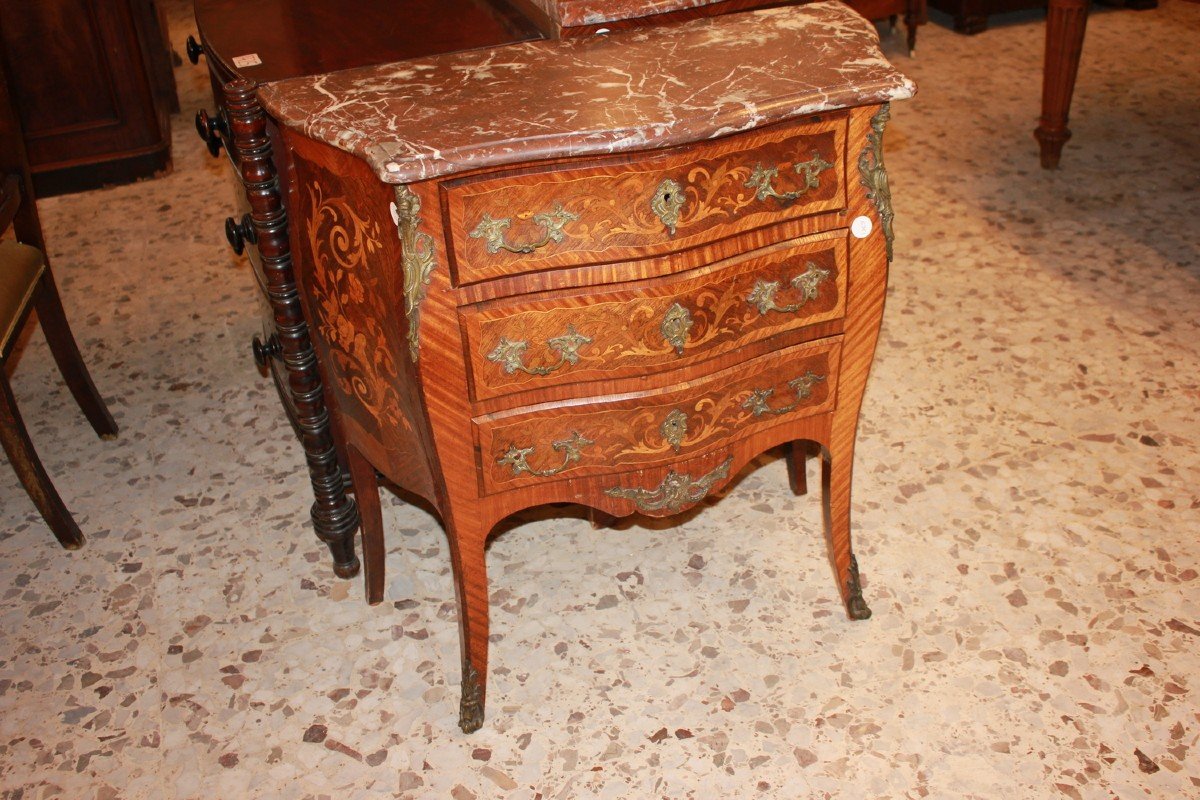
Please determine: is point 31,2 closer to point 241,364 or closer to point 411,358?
point 241,364

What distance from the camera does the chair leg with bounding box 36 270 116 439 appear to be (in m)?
2.51

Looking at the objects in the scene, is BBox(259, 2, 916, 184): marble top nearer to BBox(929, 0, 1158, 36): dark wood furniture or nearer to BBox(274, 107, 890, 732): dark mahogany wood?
BBox(274, 107, 890, 732): dark mahogany wood

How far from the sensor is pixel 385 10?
2.03 metres

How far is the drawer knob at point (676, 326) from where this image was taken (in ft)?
5.20

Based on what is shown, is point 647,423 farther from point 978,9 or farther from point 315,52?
point 978,9

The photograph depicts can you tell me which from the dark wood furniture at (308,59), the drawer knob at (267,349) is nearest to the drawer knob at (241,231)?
the dark wood furniture at (308,59)

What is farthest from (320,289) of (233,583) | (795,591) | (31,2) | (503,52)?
(31,2)

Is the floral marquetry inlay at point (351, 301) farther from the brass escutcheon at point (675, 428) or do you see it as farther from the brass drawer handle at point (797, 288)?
the brass drawer handle at point (797, 288)

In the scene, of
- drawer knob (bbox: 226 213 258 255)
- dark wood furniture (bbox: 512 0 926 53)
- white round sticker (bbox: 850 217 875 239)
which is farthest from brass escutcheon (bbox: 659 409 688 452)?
drawer knob (bbox: 226 213 258 255)

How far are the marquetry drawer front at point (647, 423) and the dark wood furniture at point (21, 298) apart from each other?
1.10 m

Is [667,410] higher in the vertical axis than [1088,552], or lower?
higher

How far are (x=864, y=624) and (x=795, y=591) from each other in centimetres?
14

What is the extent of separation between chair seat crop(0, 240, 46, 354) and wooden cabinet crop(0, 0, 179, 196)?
4.91 ft

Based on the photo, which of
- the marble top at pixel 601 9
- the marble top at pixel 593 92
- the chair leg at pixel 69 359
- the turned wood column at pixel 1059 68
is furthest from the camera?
the turned wood column at pixel 1059 68
